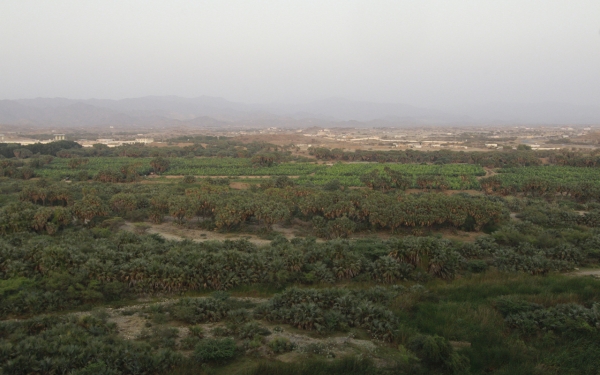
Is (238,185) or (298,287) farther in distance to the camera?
(238,185)

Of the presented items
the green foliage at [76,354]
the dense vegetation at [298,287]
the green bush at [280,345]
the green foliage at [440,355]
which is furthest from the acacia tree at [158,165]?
the green foliage at [440,355]

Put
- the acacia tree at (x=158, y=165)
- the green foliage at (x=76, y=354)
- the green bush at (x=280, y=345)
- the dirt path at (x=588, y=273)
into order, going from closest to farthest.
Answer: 1. the green foliage at (x=76, y=354)
2. the green bush at (x=280, y=345)
3. the dirt path at (x=588, y=273)
4. the acacia tree at (x=158, y=165)

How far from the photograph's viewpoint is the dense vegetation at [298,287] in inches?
464

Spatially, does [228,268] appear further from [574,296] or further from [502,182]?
[502,182]

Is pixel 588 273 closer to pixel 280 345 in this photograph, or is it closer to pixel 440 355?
pixel 440 355

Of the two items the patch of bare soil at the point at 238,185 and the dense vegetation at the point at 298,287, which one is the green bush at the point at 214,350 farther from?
the patch of bare soil at the point at 238,185

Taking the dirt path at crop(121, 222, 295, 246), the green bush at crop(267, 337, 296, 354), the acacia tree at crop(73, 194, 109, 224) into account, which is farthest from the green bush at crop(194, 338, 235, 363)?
the acacia tree at crop(73, 194, 109, 224)

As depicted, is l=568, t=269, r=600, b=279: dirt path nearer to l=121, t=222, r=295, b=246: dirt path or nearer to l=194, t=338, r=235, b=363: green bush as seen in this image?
l=121, t=222, r=295, b=246: dirt path

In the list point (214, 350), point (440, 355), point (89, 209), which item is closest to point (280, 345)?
point (214, 350)

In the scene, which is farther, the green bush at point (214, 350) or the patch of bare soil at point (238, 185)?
the patch of bare soil at point (238, 185)

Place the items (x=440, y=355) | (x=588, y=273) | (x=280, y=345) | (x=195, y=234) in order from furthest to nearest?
(x=195, y=234), (x=588, y=273), (x=280, y=345), (x=440, y=355)

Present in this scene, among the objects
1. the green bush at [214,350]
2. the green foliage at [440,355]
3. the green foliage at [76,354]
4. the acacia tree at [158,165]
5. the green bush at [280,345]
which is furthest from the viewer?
the acacia tree at [158,165]

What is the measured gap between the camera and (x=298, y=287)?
18031mm

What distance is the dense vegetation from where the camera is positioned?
11.8 m
